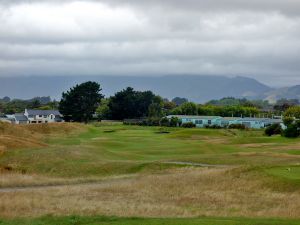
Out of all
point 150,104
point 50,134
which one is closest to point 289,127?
point 50,134

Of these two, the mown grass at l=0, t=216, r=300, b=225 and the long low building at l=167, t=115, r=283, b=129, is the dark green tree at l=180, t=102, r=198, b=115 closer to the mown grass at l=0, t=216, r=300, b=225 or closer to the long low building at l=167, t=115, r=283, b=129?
the long low building at l=167, t=115, r=283, b=129

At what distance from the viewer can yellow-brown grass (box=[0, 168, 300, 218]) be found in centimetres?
2581

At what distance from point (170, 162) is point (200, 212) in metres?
24.5

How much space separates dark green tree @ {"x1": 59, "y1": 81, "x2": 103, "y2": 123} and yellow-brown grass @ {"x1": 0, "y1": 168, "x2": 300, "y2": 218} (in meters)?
107

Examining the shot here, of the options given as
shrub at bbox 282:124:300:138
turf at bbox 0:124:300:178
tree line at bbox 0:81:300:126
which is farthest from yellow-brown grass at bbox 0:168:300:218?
tree line at bbox 0:81:300:126

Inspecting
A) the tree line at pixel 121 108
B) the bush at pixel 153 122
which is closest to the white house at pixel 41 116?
the tree line at pixel 121 108

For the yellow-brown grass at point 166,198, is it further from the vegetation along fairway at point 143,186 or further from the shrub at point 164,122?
the shrub at point 164,122

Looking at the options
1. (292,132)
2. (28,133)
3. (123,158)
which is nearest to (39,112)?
(28,133)

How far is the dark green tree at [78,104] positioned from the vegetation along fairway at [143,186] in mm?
82576

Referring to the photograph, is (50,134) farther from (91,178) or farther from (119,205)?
(119,205)

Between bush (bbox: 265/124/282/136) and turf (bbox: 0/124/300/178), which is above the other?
bush (bbox: 265/124/282/136)

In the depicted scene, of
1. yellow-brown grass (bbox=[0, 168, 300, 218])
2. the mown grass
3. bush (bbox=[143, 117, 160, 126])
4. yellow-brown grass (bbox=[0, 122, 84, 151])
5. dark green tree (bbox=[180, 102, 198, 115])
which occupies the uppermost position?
dark green tree (bbox=[180, 102, 198, 115])

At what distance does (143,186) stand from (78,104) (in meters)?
113

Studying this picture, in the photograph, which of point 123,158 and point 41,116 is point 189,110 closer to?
point 41,116
